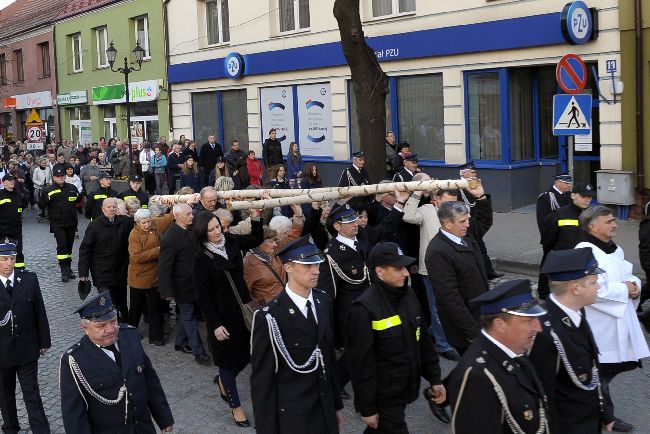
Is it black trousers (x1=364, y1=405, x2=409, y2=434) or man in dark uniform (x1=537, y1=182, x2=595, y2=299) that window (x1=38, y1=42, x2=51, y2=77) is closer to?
man in dark uniform (x1=537, y1=182, x2=595, y2=299)

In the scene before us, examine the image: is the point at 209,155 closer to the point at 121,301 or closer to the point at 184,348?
the point at 121,301

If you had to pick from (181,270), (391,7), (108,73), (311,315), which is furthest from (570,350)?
(108,73)

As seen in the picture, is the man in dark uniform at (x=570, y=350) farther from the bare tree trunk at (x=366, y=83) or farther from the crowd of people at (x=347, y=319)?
the bare tree trunk at (x=366, y=83)

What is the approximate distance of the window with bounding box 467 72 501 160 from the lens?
60.2 ft

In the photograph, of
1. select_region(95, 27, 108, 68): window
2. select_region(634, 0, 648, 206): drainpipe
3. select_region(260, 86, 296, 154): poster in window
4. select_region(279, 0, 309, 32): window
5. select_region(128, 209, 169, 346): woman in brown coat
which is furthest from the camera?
select_region(95, 27, 108, 68): window

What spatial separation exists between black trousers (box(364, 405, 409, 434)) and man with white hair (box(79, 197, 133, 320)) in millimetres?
5799

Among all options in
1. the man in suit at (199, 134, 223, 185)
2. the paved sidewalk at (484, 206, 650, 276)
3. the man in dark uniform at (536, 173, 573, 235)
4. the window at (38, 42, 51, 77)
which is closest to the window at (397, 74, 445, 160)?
the paved sidewalk at (484, 206, 650, 276)

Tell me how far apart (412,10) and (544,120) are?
433 cm

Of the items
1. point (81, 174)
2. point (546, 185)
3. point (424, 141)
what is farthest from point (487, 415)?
point (81, 174)

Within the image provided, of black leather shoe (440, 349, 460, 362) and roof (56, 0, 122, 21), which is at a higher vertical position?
roof (56, 0, 122, 21)

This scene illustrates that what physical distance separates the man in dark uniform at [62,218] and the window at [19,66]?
3096cm

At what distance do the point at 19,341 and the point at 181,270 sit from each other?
244cm

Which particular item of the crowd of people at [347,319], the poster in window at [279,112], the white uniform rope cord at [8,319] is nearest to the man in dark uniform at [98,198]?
the crowd of people at [347,319]

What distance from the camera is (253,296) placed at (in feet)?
25.5
